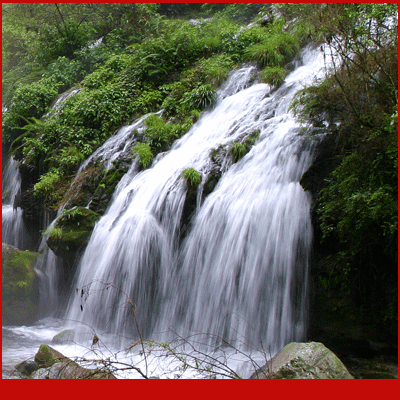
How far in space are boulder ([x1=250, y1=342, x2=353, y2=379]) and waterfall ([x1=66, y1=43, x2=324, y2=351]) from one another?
127 centimetres

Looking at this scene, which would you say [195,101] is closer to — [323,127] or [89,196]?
[89,196]

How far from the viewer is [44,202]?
29.9 feet

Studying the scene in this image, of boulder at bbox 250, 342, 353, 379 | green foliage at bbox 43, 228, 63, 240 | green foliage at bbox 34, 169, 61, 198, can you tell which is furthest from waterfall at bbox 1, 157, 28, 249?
boulder at bbox 250, 342, 353, 379

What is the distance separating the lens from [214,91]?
32.4 ft

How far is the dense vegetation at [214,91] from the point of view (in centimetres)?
474

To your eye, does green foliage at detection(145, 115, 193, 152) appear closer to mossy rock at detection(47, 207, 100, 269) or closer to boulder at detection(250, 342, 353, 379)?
mossy rock at detection(47, 207, 100, 269)

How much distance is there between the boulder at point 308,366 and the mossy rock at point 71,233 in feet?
14.9

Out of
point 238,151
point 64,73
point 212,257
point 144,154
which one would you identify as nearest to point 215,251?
point 212,257

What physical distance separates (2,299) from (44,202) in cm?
269

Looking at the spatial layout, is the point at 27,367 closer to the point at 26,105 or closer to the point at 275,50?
the point at 275,50

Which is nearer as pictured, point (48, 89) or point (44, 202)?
point (44, 202)

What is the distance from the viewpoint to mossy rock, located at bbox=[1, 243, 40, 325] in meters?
7.11

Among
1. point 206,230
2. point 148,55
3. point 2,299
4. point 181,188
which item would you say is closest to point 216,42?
point 148,55

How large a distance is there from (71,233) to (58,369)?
3258mm
